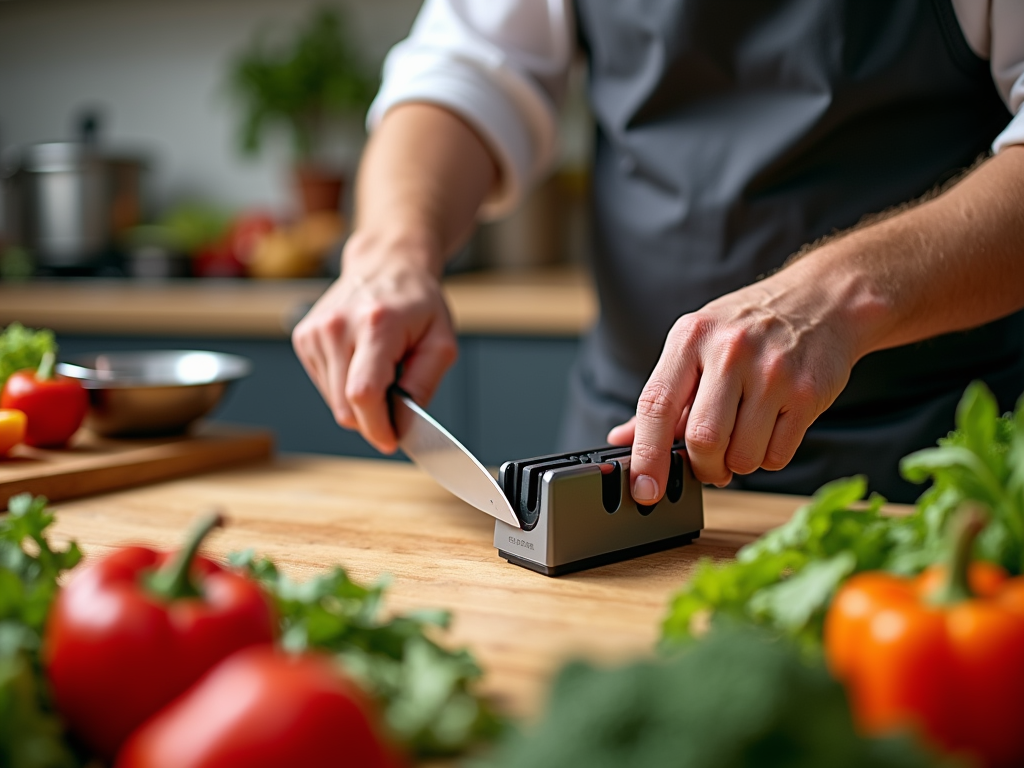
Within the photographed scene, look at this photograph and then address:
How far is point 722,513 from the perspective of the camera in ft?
3.49

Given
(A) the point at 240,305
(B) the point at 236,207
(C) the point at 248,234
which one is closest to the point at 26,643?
(A) the point at 240,305

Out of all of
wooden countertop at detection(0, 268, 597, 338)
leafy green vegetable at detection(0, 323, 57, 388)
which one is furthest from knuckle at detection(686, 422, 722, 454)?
wooden countertop at detection(0, 268, 597, 338)

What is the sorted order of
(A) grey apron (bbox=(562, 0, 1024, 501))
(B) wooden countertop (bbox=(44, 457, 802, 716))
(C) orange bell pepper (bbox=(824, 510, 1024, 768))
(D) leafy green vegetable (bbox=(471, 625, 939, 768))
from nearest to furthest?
(D) leafy green vegetable (bbox=(471, 625, 939, 768)) → (C) orange bell pepper (bbox=(824, 510, 1024, 768)) → (B) wooden countertop (bbox=(44, 457, 802, 716)) → (A) grey apron (bbox=(562, 0, 1024, 501))

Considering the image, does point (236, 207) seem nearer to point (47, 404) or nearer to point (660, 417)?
point (47, 404)

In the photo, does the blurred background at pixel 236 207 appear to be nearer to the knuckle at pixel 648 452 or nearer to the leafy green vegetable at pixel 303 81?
the leafy green vegetable at pixel 303 81

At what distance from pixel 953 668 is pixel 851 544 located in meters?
0.19

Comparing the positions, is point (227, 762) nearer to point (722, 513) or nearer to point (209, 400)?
point (722, 513)

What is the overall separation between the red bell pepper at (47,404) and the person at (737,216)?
0.29 meters

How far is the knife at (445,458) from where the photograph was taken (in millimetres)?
917

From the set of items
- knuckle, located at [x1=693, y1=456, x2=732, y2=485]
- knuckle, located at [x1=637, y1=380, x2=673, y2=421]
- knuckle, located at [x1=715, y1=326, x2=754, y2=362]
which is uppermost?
knuckle, located at [x1=715, y1=326, x2=754, y2=362]

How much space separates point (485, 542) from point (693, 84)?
2.16 ft

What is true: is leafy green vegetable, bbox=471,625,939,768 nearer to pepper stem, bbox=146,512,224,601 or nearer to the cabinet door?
pepper stem, bbox=146,512,224,601

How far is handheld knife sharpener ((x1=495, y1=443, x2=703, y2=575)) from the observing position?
2.80 ft

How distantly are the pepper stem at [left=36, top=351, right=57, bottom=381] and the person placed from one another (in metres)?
0.33
